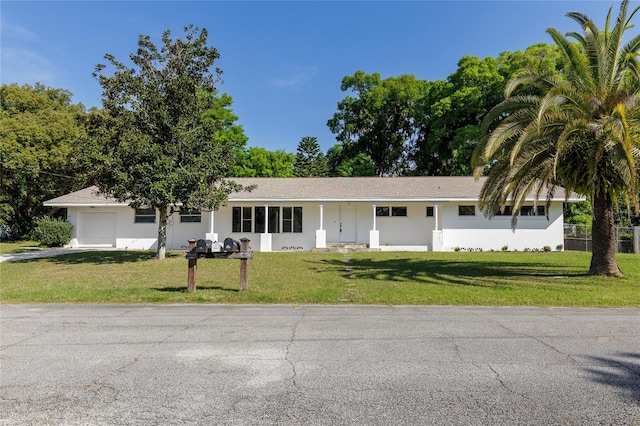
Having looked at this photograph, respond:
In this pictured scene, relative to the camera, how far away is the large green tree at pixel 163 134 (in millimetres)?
14641

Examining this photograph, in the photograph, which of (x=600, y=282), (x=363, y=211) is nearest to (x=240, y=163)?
(x=363, y=211)

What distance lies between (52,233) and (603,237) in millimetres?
25648

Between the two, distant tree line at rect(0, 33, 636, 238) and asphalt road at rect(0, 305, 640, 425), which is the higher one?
distant tree line at rect(0, 33, 636, 238)

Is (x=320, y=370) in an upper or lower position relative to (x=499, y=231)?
lower

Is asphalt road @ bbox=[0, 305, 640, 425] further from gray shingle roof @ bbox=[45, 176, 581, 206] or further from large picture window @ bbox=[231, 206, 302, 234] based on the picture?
large picture window @ bbox=[231, 206, 302, 234]

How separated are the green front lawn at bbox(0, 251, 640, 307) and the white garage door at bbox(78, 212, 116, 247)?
6.21 metres

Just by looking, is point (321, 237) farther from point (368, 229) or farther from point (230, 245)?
point (230, 245)

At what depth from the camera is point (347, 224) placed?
23.2 metres

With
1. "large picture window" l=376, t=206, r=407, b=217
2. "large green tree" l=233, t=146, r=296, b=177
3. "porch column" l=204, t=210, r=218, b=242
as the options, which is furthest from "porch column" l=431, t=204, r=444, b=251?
"large green tree" l=233, t=146, r=296, b=177

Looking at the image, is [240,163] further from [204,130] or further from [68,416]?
[68,416]

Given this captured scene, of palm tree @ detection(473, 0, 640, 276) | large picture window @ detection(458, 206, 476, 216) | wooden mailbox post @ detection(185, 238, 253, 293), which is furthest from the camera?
large picture window @ detection(458, 206, 476, 216)

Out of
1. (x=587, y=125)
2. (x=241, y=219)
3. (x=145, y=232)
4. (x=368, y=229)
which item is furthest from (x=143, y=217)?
(x=587, y=125)

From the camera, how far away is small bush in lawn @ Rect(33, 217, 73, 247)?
22547 millimetres

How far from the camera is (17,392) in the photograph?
379 cm
